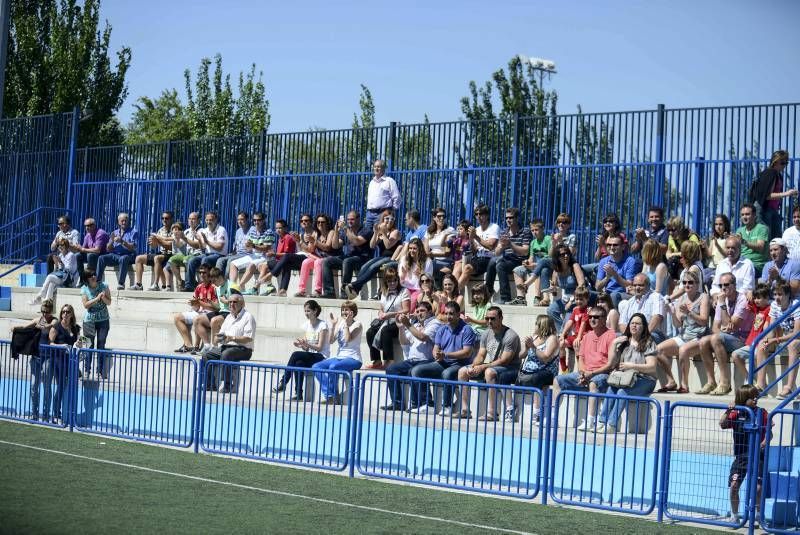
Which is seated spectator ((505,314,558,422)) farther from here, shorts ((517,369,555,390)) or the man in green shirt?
the man in green shirt

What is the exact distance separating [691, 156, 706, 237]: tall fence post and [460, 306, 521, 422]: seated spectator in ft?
14.8

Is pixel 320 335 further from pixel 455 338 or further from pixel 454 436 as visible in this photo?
pixel 454 436

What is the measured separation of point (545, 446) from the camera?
1245 cm

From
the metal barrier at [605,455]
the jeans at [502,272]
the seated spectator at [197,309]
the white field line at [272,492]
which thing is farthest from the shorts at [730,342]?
the seated spectator at [197,309]

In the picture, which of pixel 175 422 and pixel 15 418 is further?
pixel 15 418

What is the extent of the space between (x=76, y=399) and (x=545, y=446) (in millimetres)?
7461

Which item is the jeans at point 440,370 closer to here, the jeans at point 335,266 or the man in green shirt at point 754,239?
the man in green shirt at point 754,239

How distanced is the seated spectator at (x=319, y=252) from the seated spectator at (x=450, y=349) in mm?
5229

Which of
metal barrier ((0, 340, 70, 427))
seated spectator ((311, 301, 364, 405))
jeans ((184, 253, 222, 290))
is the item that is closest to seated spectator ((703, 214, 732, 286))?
seated spectator ((311, 301, 364, 405))

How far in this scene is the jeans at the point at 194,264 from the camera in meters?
23.1

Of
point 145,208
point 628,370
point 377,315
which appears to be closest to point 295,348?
point 377,315

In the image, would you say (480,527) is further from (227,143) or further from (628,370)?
(227,143)

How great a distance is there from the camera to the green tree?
39875 millimetres

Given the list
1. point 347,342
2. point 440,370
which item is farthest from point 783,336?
point 347,342
